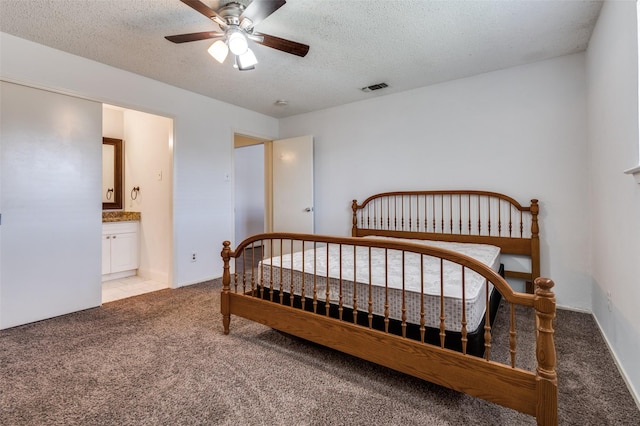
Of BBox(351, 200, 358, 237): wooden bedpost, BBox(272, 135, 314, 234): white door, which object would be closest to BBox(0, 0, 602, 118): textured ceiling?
BBox(272, 135, 314, 234): white door

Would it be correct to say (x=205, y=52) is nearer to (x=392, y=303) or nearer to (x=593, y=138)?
(x=392, y=303)

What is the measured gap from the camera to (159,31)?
2.47m

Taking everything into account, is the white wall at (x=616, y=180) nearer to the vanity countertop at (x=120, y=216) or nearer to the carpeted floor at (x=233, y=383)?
the carpeted floor at (x=233, y=383)

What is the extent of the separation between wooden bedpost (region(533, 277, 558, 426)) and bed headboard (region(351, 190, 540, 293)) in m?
2.09

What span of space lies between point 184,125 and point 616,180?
4.16 meters

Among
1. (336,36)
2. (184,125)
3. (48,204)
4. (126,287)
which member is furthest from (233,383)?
(184,125)

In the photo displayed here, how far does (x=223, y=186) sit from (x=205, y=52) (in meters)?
1.81

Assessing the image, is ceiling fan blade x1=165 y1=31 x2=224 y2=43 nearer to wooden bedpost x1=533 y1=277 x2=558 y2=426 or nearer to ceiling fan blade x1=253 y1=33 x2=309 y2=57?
ceiling fan blade x1=253 y1=33 x2=309 y2=57

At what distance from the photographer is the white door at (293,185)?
15.0 feet

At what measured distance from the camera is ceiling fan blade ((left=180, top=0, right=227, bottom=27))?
174 centimetres

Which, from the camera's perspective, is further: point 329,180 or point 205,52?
point 329,180

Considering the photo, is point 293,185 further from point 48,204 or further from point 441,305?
point 441,305

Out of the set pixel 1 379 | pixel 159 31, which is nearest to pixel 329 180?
pixel 159 31

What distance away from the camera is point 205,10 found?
1.85 metres
